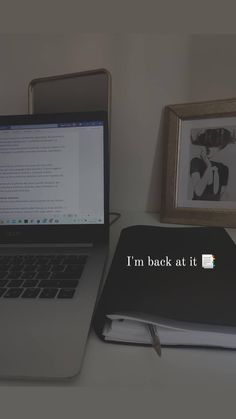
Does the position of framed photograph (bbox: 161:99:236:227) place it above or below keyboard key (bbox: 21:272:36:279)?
above

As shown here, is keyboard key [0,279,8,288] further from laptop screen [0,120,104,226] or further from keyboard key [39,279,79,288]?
laptop screen [0,120,104,226]

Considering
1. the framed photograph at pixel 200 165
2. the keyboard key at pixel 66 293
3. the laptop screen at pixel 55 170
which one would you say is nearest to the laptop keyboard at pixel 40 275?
the keyboard key at pixel 66 293

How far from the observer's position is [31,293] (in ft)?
1.33

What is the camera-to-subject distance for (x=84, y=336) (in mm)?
317

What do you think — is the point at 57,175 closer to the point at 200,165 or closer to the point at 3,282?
the point at 3,282

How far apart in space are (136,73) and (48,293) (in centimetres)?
64

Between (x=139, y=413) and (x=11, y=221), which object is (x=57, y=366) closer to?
(x=139, y=413)

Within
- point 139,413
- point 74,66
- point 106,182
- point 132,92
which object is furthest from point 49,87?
point 139,413

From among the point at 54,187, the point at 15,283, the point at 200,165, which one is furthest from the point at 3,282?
the point at 200,165

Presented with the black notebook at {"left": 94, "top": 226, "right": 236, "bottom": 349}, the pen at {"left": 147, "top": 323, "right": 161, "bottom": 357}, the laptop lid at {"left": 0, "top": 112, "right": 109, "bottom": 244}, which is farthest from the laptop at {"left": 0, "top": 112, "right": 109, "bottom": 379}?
the pen at {"left": 147, "top": 323, "right": 161, "bottom": 357}

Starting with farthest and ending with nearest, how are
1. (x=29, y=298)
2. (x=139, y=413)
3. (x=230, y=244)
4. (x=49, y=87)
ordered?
(x=49, y=87)
(x=230, y=244)
(x=29, y=298)
(x=139, y=413)

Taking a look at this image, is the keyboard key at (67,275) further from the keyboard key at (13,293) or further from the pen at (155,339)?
the pen at (155,339)

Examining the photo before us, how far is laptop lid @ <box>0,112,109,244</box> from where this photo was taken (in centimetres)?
59

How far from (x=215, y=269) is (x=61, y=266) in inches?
9.8
